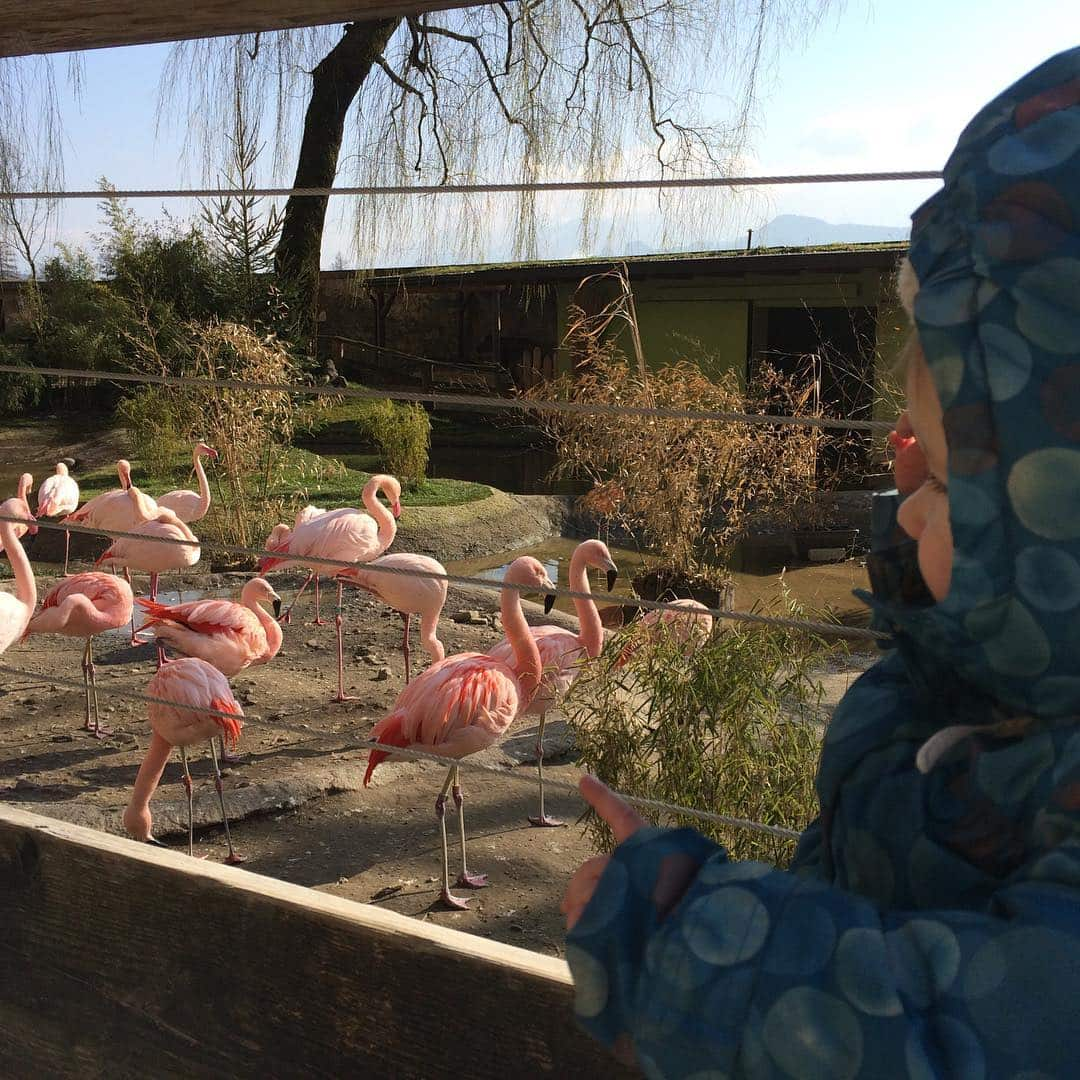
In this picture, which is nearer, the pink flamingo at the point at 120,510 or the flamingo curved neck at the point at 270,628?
the flamingo curved neck at the point at 270,628

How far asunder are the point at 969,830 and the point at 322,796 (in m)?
3.36

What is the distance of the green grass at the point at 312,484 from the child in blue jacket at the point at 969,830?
7.76 m

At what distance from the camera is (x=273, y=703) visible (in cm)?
473

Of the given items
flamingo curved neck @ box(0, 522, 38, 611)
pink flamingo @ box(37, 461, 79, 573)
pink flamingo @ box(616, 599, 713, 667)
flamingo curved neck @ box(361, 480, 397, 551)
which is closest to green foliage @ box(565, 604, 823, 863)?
pink flamingo @ box(616, 599, 713, 667)

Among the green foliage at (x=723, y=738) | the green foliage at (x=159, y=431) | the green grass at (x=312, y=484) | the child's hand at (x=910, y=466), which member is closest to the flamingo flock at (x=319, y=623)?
the green foliage at (x=723, y=738)

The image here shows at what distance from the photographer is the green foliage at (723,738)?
2.68 meters

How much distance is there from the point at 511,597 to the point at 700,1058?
284cm

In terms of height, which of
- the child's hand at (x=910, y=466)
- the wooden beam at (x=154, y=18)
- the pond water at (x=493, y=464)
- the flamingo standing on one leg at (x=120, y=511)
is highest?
the wooden beam at (x=154, y=18)

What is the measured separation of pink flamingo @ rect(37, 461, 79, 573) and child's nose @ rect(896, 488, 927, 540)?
6829 mm

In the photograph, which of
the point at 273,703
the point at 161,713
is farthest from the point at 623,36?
the point at 273,703

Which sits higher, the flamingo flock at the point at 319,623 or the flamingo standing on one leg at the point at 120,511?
the flamingo standing on one leg at the point at 120,511

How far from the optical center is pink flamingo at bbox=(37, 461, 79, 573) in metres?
6.95

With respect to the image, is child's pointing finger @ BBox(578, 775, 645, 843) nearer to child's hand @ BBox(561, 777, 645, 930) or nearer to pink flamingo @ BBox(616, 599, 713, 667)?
child's hand @ BBox(561, 777, 645, 930)

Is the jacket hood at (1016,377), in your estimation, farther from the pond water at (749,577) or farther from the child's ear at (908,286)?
the pond water at (749,577)
